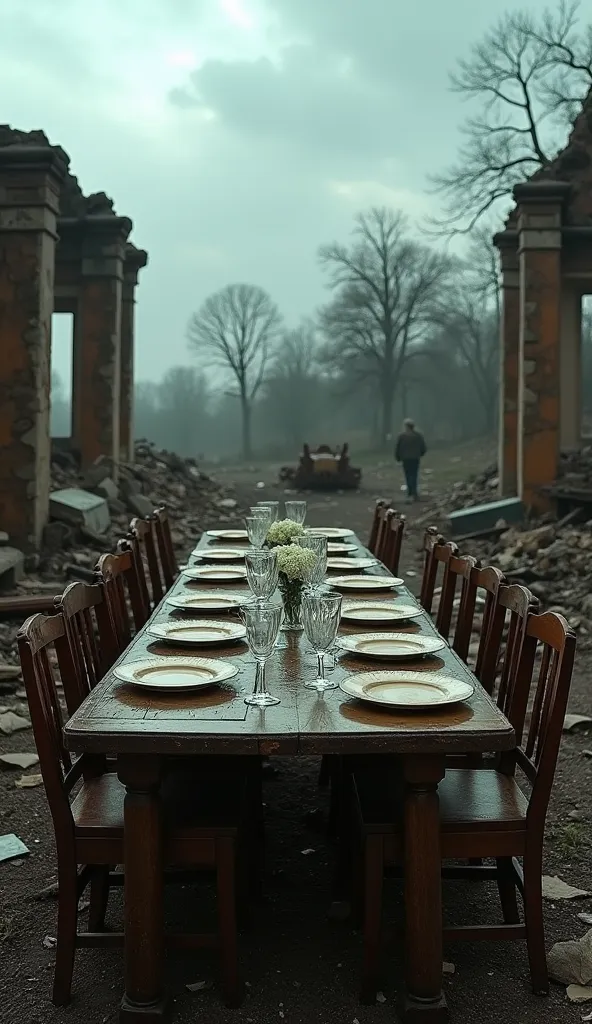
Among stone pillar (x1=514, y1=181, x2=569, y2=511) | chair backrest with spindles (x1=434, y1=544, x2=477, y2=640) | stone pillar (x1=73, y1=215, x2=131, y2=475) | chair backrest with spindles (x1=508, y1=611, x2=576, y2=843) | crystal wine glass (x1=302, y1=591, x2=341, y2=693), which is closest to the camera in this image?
chair backrest with spindles (x1=508, y1=611, x2=576, y2=843)

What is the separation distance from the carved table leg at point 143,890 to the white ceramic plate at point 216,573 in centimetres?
202

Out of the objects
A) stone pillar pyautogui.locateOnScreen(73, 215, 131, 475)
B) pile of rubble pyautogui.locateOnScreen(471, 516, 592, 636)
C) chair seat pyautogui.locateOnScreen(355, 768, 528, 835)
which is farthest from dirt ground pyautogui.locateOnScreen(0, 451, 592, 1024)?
stone pillar pyautogui.locateOnScreen(73, 215, 131, 475)

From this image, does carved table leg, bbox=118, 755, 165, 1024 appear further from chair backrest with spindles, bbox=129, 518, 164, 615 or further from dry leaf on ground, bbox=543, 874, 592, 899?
chair backrest with spindles, bbox=129, 518, 164, 615

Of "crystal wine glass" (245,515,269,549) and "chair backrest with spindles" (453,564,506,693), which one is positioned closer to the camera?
"chair backrest with spindles" (453,564,506,693)

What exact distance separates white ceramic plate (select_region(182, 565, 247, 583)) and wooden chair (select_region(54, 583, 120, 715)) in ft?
3.16

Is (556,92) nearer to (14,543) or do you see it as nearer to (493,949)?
(14,543)

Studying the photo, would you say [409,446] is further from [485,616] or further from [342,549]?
[485,616]

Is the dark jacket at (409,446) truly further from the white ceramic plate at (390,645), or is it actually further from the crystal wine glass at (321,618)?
the crystal wine glass at (321,618)

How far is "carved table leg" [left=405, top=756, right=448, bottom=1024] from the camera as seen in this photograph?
245 centimetres

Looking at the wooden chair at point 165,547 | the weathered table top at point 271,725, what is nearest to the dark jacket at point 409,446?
the wooden chair at point 165,547

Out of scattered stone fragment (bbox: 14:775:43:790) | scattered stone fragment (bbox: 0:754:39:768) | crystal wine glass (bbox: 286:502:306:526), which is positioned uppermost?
crystal wine glass (bbox: 286:502:306:526)

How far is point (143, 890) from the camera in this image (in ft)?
8.01

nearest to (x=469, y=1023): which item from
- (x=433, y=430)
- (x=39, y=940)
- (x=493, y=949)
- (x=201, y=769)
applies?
(x=493, y=949)

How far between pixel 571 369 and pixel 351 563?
29.9 feet
